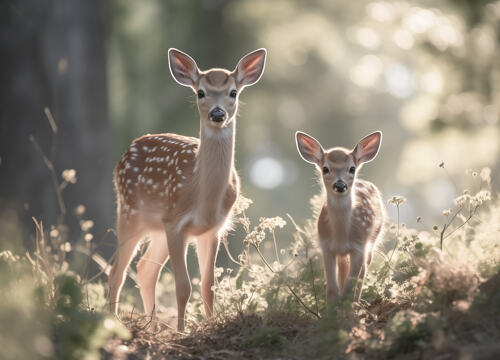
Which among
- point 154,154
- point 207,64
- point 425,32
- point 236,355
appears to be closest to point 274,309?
point 236,355

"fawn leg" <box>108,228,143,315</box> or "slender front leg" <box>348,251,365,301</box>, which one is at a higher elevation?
"fawn leg" <box>108,228,143,315</box>

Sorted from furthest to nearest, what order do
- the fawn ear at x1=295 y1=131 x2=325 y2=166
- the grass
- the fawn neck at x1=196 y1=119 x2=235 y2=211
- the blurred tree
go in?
1. the blurred tree
2. the fawn ear at x1=295 y1=131 x2=325 y2=166
3. the fawn neck at x1=196 y1=119 x2=235 y2=211
4. the grass

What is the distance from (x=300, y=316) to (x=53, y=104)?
17.7 ft

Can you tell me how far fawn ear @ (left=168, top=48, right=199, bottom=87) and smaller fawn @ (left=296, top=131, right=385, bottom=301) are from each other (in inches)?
42.4

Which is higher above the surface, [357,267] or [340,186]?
[340,186]

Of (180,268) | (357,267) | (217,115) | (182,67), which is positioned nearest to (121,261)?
(180,268)

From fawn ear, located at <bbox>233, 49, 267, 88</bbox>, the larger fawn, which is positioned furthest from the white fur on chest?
fawn ear, located at <bbox>233, 49, 267, 88</bbox>

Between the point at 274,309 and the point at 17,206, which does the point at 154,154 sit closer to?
the point at 274,309

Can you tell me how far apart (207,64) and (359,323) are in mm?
13335

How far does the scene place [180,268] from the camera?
5469mm

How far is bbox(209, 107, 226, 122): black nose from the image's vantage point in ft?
17.3

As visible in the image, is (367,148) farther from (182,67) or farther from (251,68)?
(182,67)

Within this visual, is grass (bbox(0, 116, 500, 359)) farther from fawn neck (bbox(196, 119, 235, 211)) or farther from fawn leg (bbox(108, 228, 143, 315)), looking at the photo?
fawn leg (bbox(108, 228, 143, 315))

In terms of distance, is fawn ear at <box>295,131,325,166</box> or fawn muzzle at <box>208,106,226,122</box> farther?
fawn ear at <box>295,131,325,166</box>
